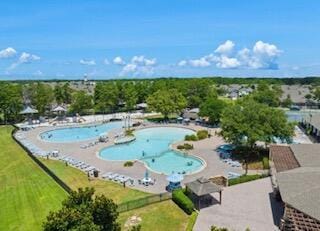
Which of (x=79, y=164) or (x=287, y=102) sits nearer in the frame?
(x=79, y=164)

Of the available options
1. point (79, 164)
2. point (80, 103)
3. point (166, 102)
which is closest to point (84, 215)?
point (79, 164)

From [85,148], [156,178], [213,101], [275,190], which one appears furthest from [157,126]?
[275,190]

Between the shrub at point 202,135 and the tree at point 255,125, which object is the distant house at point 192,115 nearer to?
the shrub at point 202,135

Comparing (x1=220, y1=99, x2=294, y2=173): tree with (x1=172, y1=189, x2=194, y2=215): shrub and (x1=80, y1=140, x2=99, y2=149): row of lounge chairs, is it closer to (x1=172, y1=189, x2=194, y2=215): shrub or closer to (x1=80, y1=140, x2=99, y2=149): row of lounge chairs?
(x1=172, y1=189, x2=194, y2=215): shrub

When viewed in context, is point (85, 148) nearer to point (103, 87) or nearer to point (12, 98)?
point (12, 98)

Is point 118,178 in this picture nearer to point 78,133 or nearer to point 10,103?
point 78,133

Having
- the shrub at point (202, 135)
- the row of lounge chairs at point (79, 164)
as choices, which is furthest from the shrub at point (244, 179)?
the shrub at point (202, 135)
